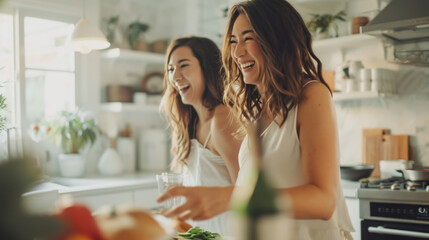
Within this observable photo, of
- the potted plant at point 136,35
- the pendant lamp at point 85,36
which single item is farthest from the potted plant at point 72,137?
the pendant lamp at point 85,36

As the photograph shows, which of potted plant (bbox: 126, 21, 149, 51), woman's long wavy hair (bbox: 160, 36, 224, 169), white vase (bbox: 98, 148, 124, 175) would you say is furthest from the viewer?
potted plant (bbox: 126, 21, 149, 51)

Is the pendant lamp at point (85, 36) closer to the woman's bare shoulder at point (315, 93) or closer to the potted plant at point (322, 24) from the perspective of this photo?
the potted plant at point (322, 24)

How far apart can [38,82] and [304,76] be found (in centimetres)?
283

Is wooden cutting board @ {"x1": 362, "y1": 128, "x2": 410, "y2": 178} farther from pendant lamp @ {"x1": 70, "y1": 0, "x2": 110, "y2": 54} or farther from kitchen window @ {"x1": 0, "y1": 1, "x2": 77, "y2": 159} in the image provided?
kitchen window @ {"x1": 0, "y1": 1, "x2": 77, "y2": 159}

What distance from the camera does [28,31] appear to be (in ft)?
11.6

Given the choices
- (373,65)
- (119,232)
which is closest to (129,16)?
(373,65)

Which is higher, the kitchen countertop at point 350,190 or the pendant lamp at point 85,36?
the pendant lamp at point 85,36

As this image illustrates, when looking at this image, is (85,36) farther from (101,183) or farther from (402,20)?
(402,20)

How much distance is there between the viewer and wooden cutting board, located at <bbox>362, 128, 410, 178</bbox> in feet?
9.98

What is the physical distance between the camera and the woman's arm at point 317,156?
0.92 metres

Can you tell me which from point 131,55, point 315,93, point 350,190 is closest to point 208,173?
point 315,93

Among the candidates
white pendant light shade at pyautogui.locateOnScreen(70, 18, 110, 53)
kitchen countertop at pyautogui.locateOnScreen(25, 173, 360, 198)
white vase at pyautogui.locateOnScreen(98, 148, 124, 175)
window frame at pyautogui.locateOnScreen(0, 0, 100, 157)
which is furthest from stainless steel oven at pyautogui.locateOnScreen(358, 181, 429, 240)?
window frame at pyautogui.locateOnScreen(0, 0, 100, 157)

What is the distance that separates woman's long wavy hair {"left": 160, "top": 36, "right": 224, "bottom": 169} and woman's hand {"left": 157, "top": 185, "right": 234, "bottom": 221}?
132 centimetres

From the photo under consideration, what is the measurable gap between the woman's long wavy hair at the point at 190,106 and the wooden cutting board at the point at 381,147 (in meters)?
1.52
